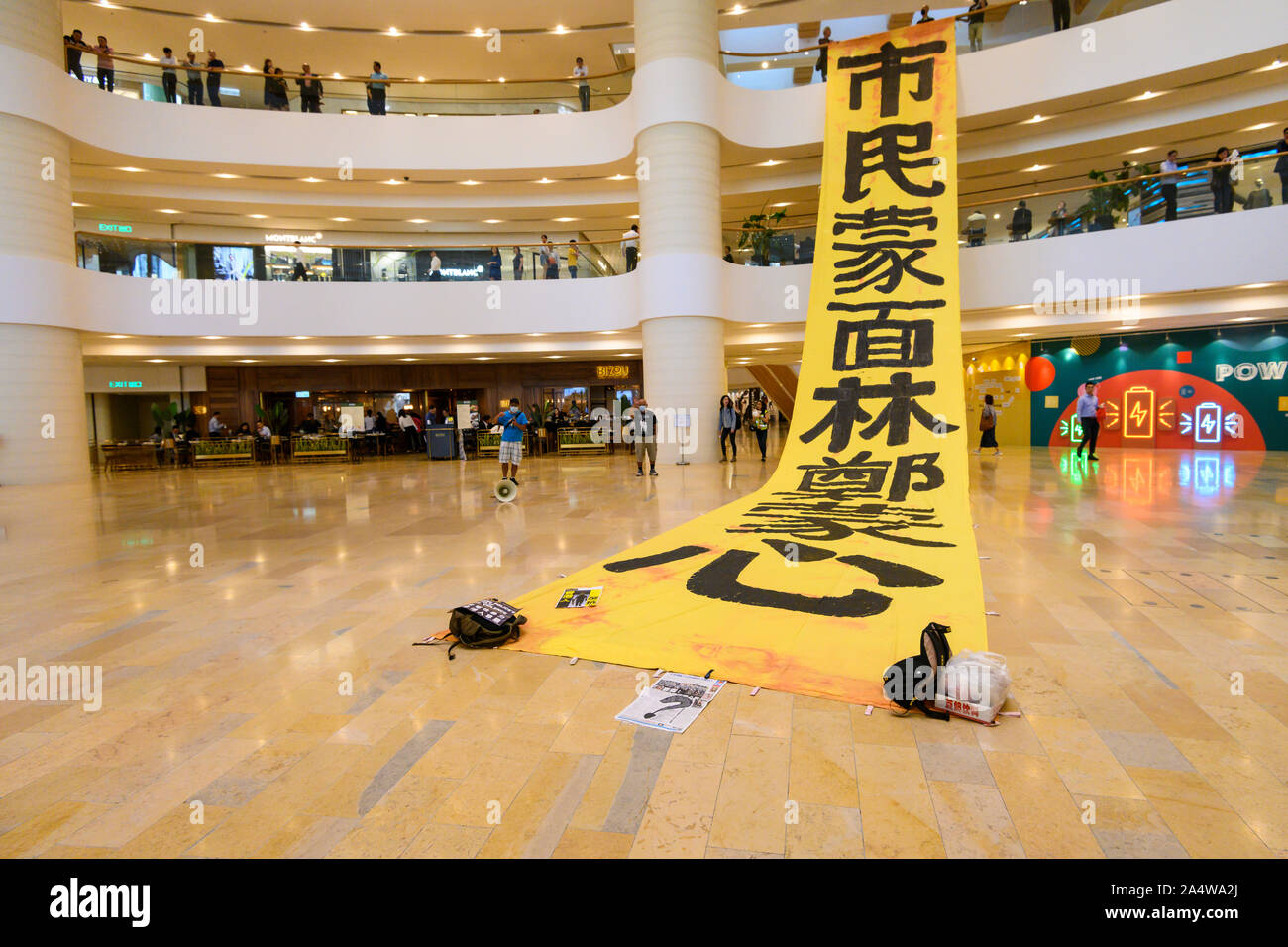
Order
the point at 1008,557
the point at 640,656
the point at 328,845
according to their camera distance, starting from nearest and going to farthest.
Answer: the point at 328,845, the point at 640,656, the point at 1008,557

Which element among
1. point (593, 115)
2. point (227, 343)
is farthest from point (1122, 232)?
point (227, 343)

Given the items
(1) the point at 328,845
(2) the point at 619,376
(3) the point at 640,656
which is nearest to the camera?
(1) the point at 328,845

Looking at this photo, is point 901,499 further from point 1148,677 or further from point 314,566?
point 314,566

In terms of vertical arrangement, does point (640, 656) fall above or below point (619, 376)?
below

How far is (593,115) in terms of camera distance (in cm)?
1675

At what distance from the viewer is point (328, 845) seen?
2162 millimetres

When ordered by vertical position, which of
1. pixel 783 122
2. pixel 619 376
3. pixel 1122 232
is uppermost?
pixel 783 122

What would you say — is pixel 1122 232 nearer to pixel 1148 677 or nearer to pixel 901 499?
pixel 901 499

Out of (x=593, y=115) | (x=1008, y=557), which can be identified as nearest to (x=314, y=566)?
(x=1008, y=557)

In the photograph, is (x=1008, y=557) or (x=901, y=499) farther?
(x=901, y=499)

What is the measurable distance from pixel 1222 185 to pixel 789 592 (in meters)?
15.3

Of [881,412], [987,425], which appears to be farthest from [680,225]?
[987,425]

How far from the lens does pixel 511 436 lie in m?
11.1

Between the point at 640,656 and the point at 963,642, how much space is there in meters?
1.76
